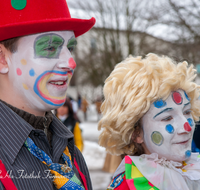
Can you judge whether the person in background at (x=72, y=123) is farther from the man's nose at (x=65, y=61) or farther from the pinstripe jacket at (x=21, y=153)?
the man's nose at (x=65, y=61)

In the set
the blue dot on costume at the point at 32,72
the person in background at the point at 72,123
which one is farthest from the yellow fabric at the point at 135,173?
the person in background at the point at 72,123

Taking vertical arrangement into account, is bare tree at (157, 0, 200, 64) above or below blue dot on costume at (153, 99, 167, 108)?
above

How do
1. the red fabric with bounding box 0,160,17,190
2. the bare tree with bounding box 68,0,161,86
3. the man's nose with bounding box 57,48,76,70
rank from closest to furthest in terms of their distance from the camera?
the red fabric with bounding box 0,160,17,190, the man's nose with bounding box 57,48,76,70, the bare tree with bounding box 68,0,161,86

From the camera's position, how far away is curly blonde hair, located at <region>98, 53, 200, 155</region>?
1912 mm

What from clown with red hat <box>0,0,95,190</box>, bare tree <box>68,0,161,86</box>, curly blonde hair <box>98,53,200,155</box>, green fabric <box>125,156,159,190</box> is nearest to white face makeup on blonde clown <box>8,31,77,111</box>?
clown with red hat <box>0,0,95,190</box>

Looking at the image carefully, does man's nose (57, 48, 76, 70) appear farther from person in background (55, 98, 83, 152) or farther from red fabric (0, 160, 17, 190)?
person in background (55, 98, 83, 152)

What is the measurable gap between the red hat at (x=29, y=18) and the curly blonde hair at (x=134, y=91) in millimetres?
711

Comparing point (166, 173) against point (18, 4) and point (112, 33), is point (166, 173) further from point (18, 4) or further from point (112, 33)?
point (112, 33)

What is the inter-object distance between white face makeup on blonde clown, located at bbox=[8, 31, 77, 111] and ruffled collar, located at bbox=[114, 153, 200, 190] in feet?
2.67

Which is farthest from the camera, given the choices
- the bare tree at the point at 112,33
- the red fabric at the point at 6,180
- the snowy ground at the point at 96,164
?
the bare tree at the point at 112,33

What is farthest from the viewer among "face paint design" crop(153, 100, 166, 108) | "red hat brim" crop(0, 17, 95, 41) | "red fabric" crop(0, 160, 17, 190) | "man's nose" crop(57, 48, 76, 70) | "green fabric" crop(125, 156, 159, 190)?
"face paint design" crop(153, 100, 166, 108)

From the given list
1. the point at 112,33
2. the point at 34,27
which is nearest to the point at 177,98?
the point at 34,27

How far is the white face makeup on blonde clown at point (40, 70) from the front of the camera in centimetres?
145

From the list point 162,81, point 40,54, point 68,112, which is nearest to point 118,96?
point 162,81
